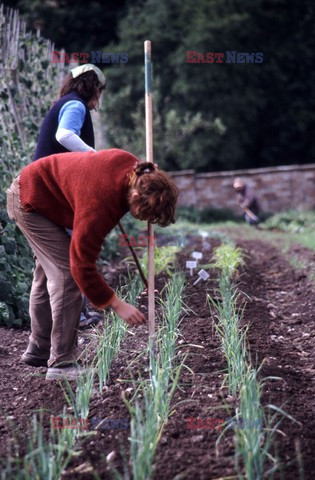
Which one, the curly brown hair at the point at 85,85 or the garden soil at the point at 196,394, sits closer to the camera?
the garden soil at the point at 196,394

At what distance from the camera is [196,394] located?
314 cm

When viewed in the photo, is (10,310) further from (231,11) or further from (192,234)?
(231,11)

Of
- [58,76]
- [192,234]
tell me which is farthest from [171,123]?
[58,76]

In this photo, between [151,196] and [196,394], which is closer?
[151,196]

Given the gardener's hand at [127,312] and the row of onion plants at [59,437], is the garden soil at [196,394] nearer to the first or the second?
the row of onion plants at [59,437]

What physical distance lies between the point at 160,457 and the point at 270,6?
63.9 ft

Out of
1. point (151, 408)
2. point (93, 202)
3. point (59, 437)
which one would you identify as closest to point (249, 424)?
point (151, 408)

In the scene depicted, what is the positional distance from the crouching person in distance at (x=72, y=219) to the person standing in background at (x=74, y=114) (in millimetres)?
298

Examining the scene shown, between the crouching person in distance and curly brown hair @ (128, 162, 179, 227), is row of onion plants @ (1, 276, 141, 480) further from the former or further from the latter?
curly brown hair @ (128, 162, 179, 227)

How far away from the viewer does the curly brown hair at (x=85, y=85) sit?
13.0 ft

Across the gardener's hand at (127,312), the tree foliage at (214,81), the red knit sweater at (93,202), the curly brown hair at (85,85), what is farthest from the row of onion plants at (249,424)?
the tree foliage at (214,81)

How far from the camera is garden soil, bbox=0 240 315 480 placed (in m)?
2.46

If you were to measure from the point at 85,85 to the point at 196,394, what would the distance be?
1880mm

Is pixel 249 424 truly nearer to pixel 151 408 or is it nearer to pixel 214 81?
pixel 151 408
